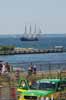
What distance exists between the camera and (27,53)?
13488 centimetres

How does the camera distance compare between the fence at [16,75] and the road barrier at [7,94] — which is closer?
the road barrier at [7,94]

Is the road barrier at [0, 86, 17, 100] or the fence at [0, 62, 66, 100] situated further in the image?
the fence at [0, 62, 66, 100]

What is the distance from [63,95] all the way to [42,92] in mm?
1261

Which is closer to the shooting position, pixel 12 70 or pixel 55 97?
pixel 55 97

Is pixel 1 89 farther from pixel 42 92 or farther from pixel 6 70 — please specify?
pixel 6 70

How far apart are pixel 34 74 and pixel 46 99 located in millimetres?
14705

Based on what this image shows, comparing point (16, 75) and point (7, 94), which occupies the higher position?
point (7, 94)

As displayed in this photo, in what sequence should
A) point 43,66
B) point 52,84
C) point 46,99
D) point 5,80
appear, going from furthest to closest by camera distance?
point 43,66, point 5,80, point 52,84, point 46,99

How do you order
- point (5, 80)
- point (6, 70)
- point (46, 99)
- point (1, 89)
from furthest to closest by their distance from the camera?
point (6, 70)
point (5, 80)
point (46, 99)
point (1, 89)

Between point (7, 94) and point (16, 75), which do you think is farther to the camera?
point (16, 75)

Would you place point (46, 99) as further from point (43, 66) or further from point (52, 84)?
point (43, 66)

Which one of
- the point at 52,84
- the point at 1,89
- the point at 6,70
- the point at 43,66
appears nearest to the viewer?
the point at 1,89

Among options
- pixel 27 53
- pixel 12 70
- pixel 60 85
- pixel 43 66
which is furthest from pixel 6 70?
pixel 27 53

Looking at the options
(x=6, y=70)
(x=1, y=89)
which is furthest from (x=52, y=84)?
(x=6, y=70)
